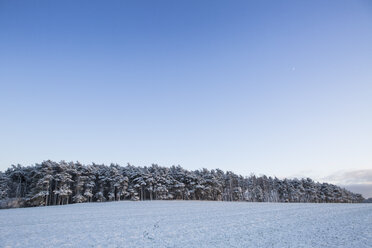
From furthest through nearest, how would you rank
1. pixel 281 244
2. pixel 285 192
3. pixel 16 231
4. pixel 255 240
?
pixel 285 192 < pixel 16 231 < pixel 255 240 < pixel 281 244

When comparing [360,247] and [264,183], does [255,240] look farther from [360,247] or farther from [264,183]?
[264,183]

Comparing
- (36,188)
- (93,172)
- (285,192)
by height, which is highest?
(93,172)

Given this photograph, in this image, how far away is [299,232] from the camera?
15875 mm

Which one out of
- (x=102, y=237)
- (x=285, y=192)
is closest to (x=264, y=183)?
(x=285, y=192)

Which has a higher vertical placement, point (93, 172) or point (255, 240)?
point (93, 172)

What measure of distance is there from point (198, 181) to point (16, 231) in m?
59.4

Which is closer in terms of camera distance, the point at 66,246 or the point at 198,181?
the point at 66,246

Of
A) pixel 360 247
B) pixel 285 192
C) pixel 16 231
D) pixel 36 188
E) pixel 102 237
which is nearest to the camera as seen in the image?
pixel 360 247

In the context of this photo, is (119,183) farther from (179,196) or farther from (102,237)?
(102,237)

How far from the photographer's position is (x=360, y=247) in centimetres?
1148

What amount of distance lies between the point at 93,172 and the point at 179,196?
101 ft

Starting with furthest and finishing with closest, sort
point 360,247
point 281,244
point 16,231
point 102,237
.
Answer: point 16,231 < point 102,237 < point 281,244 < point 360,247

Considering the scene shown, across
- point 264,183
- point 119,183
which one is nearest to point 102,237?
point 119,183

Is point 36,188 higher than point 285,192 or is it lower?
higher
